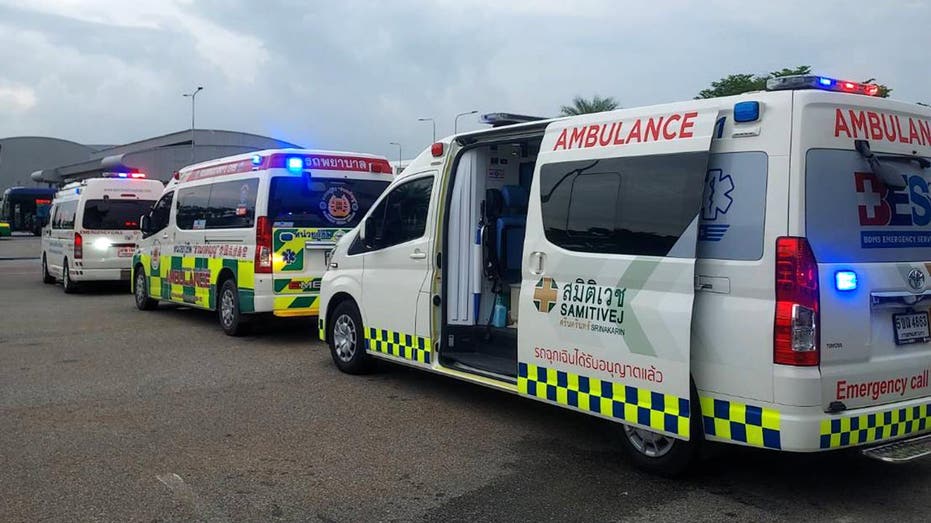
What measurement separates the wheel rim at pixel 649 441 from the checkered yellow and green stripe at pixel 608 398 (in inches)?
7.2

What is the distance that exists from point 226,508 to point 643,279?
2.70 meters

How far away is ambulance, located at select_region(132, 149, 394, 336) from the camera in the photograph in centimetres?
959

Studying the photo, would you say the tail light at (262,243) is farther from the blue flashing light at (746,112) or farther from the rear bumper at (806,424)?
the blue flashing light at (746,112)

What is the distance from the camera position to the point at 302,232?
9.74 meters

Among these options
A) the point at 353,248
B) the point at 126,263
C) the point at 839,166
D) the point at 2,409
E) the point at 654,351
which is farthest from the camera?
the point at 126,263

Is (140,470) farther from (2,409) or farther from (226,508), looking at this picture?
(2,409)

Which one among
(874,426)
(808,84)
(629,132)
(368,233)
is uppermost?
(808,84)

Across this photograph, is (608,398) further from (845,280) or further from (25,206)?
(25,206)

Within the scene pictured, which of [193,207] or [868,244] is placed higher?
[193,207]

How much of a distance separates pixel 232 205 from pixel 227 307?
4.43ft

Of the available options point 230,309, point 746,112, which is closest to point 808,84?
point 746,112

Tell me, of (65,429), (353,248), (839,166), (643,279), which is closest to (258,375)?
(353,248)

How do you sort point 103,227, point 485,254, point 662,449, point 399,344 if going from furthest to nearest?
point 103,227 < point 399,344 < point 485,254 < point 662,449

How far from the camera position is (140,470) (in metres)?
5.00
